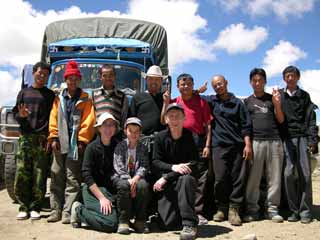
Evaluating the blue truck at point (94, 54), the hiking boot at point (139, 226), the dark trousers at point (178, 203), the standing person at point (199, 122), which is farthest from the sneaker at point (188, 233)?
the blue truck at point (94, 54)

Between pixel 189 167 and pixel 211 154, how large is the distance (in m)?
0.87

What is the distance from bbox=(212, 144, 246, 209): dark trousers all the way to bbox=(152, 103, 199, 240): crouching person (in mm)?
608

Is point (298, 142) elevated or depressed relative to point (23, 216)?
elevated

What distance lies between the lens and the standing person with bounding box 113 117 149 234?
4.80 meters

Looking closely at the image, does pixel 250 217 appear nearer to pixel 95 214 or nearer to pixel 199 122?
pixel 199 122

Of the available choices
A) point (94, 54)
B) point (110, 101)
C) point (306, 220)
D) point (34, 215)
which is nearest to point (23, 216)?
point (34, 215)

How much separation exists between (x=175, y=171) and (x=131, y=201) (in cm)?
66

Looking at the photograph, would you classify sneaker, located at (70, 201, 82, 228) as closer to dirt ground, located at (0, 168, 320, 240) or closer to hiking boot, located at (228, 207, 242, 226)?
dirt ground, located at (0, 168, 320, 240)

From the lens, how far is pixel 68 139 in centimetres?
527

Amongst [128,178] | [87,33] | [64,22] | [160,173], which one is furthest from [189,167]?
[64,22]

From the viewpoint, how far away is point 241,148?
5574 millimetres

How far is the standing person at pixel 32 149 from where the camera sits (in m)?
5.43

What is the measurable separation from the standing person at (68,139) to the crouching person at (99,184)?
22 cm

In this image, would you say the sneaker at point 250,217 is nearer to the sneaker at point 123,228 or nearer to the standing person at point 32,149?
the sneaker at point 123,228
